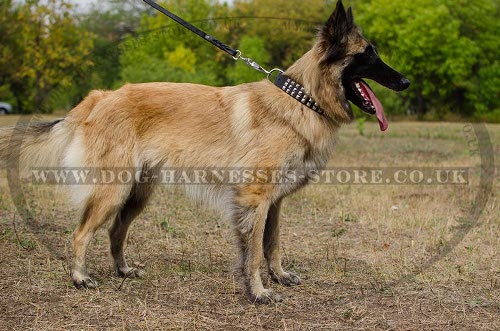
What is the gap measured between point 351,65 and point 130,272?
94.1 inches

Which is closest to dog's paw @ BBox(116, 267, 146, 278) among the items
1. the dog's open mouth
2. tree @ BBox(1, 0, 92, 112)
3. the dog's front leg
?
the dog's front leg

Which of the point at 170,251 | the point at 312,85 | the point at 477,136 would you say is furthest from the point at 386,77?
the point at 477,136

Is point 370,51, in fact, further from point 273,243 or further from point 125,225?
point 125,225

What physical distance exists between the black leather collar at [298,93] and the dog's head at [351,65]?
18 centimetres

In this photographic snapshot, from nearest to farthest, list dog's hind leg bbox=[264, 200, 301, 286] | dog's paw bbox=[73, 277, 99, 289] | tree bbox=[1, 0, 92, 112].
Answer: dog's paw bbox=[73, 277, 99, 289] < dog's hind leg bbox=[264, 200, 301, 286] < tree bbox=[1, 0, 92, 112]

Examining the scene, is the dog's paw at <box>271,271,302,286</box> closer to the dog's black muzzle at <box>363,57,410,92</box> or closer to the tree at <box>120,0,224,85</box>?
the dog's black muzzle at <box>363,57,410,92</box>

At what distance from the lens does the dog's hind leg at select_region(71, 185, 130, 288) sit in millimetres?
4293

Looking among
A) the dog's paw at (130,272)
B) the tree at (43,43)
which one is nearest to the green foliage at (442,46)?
the tree at (43,43)

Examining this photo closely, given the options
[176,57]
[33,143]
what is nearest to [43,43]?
[176,57]

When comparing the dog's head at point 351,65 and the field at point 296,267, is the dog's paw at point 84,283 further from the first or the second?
the dog's head at point 351,65

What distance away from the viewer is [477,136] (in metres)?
16.9

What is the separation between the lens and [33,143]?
14.7ft

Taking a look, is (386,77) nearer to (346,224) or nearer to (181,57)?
(346,224)

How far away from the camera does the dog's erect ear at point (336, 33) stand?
13.3 ft
